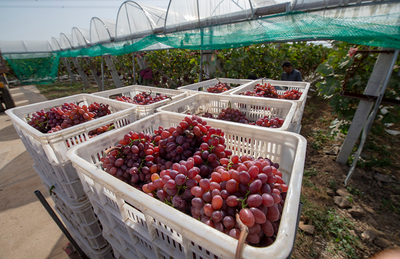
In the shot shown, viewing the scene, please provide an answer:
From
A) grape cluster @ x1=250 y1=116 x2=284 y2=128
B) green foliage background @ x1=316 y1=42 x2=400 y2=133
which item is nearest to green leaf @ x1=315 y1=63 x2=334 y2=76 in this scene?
green foliage background @ x1=316 y1=42 x2=400 y2=133

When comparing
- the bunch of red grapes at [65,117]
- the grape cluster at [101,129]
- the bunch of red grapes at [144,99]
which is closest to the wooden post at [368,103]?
the bunch of red grapes at [144,99]

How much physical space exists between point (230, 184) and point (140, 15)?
22.5 feet

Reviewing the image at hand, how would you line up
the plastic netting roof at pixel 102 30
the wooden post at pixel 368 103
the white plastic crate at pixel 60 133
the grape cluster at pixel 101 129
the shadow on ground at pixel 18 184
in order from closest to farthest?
the white plastic crate at pixel 60 133 → the grape cluster at pixel 101 129 → the wooden post at pixel 368 103 → the shadow on ground at pixel 18 184 → the plastic netting roof at pixel 102 30

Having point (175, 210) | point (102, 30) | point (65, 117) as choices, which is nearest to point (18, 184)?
point (65, 117)

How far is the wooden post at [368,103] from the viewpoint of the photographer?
7.50 feet

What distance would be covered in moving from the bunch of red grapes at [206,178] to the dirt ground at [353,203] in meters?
1.58

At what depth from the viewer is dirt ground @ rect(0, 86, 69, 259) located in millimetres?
1930

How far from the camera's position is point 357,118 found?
2689 mm

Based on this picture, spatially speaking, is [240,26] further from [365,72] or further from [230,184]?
[230,184]

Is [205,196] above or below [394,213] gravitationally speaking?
above

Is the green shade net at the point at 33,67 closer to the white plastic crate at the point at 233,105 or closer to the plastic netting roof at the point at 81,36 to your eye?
the plastic netting roof at the point at 81,36

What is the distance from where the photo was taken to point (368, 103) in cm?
257

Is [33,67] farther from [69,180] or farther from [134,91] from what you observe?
[69,180]

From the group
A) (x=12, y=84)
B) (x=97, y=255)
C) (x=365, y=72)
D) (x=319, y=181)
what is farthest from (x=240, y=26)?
(x=12, y=84)
